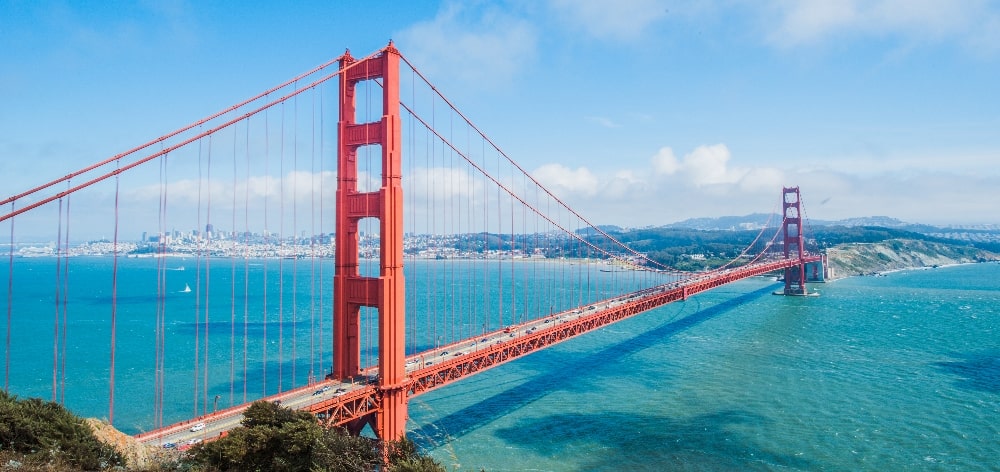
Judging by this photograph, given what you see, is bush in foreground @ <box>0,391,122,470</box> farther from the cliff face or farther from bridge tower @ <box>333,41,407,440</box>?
the cliff face

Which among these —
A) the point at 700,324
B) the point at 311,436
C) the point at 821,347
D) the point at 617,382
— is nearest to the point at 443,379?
the point at 311,436

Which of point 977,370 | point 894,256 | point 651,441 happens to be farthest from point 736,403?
point 894,256

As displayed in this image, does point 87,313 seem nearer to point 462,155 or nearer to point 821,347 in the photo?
point 462,155

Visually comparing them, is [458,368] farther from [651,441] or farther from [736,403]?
[736,403]

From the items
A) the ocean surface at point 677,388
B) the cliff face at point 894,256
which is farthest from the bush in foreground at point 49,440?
the cliff face at point 894,256

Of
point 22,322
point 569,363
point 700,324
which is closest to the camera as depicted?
point 569,363

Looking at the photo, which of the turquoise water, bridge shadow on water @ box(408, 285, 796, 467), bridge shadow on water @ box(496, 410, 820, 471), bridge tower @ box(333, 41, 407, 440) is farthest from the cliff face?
bridge tower @ box(333, 41, 407, 440)
